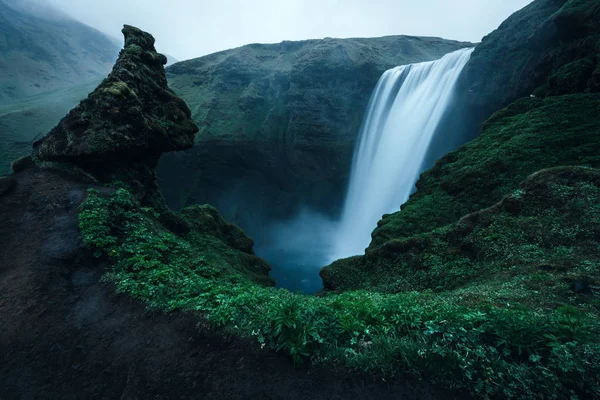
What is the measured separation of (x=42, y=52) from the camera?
261 ft

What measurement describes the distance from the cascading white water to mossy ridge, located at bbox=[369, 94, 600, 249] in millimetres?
8887

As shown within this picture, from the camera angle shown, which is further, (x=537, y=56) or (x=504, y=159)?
(x=537, y=56)

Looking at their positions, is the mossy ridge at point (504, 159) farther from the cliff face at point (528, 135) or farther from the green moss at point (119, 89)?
the green moss at point (119, 89)

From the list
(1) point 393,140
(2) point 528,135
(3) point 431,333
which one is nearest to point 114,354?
(3) point 431,333

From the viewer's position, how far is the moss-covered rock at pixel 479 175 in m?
10.9

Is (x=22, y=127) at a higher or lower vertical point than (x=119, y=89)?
lower

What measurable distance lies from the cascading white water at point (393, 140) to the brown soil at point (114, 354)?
75.5 feet

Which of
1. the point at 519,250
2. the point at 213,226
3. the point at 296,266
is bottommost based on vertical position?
the point at 296,266

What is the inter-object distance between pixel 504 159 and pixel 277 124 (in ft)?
91.1

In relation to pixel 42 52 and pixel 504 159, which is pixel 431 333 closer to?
pixel 504 159

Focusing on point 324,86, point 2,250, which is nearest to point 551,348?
point 2,250

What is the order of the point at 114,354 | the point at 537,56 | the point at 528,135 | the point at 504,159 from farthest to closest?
the point at 537,56 < the point at 528,135 < the point at 504,159 < the point at 114,354

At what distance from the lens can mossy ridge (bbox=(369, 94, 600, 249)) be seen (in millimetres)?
11516

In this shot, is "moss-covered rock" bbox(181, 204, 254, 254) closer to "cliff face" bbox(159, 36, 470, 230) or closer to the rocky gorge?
the rocky gorge
